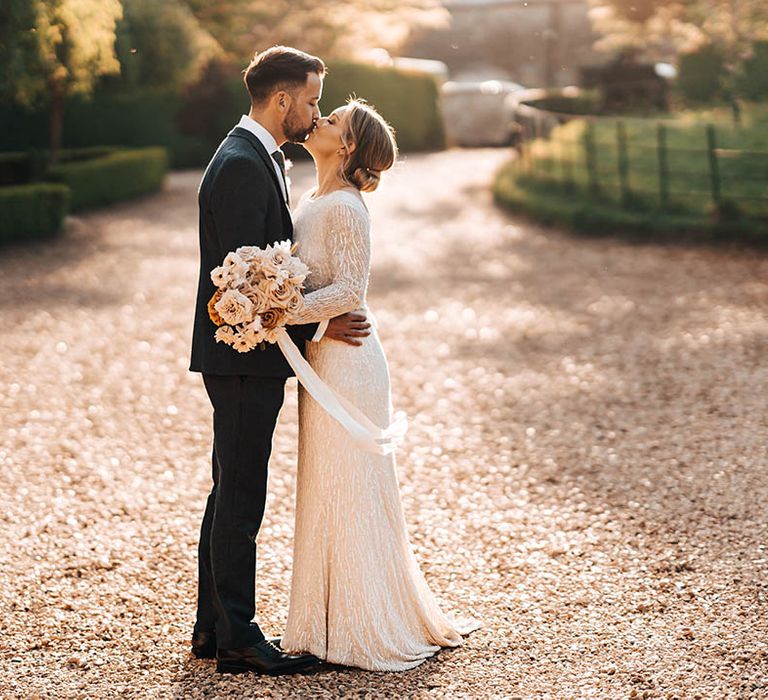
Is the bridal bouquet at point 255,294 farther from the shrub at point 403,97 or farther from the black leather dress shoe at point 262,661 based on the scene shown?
the shrub at point 403,97

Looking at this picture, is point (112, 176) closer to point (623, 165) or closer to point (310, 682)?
point (623, 165)

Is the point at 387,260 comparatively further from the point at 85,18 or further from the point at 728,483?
the point at 728,483

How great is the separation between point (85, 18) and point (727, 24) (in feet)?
48.4

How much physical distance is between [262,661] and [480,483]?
2461 millimetres

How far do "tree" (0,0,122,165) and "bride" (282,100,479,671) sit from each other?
9.19 meters

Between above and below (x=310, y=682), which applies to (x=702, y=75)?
below

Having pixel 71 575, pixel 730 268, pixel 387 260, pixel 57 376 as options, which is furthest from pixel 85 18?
pixel 71 575

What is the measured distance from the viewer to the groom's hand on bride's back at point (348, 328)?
3584 mm

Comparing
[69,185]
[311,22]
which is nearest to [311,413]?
[69,185]

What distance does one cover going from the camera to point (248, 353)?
3.45m

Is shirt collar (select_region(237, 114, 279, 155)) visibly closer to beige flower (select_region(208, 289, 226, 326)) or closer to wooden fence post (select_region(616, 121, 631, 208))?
beige flower (select_region(208, 289, 226, 326))

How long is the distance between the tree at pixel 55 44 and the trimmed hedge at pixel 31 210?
1227 mm

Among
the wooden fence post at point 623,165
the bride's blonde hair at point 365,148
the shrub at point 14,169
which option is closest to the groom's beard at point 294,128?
the bride's blonde hair at point 365,148

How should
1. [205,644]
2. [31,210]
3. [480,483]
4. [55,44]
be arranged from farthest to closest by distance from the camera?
[31,210]
[55,44]
[480,483]
[205,644]
